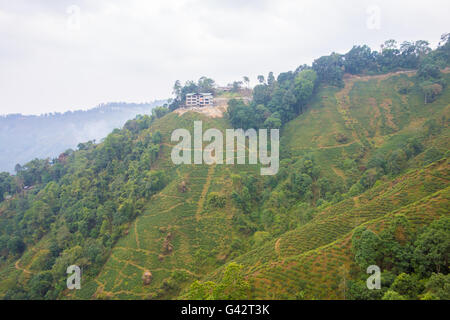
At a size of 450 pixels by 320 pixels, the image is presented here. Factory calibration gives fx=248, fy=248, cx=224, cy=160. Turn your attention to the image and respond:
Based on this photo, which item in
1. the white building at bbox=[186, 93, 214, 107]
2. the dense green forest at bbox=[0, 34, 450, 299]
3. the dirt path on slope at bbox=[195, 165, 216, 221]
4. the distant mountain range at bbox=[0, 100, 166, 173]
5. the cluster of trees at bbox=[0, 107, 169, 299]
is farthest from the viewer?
the distant mountain range at bbox=[0, 100, 166, 173]

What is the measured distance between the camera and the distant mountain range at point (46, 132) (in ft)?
521

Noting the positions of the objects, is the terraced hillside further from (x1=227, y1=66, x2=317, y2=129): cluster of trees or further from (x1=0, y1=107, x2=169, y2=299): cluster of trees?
(x1=227, y1=66, x2=317, y2=129): cluster of trees

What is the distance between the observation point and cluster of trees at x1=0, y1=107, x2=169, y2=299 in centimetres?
3147

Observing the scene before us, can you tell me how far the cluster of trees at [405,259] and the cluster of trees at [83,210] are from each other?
29469 millimetres

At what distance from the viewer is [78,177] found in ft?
153

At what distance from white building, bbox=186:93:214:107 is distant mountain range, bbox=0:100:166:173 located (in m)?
134

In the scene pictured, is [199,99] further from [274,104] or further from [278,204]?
[278,204]

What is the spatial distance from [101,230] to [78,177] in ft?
54.8

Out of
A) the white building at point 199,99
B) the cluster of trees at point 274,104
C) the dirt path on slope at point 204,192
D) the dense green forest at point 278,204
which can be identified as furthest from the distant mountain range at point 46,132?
the dirt path on slope at point 204,192

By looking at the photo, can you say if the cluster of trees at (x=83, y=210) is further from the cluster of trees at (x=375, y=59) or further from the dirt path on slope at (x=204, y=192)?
the cluster of trees at (x=375, y=59)

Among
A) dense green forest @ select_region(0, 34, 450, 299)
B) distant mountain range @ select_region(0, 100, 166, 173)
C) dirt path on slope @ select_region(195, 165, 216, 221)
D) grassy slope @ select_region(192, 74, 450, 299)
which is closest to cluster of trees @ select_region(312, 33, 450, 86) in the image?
dense green forest @ select_region(0, 34, 450, 299)

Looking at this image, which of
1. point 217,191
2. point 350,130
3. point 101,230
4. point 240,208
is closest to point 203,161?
point 217,191

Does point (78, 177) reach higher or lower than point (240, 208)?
higher

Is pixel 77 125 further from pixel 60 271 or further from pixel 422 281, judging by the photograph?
→ pixel 422 281
